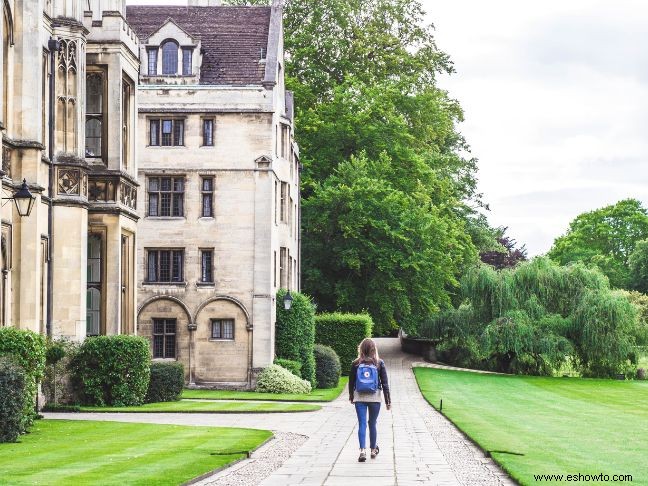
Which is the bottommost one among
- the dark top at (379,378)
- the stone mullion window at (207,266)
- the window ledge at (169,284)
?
the dark top at (379,378)

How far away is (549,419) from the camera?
33031 mm

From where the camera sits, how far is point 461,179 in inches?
2827

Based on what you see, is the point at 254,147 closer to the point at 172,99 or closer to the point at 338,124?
the point at 172,99

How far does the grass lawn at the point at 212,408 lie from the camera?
98.7ft

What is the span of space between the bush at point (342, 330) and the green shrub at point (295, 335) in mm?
6365

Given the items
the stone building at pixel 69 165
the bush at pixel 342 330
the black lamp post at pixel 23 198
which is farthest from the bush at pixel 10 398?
the bush at pixel 342 330

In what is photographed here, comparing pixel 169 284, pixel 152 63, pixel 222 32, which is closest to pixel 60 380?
pixel 169 284

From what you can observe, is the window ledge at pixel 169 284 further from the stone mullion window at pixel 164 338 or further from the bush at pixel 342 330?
the bush at pixel 342 330

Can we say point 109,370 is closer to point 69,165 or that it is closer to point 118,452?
point 69,165

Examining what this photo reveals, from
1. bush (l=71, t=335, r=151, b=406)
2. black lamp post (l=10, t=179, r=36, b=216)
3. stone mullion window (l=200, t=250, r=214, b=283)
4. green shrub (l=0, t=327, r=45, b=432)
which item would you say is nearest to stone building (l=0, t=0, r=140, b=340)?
bush (l=71, t=335, r=151, b=406)

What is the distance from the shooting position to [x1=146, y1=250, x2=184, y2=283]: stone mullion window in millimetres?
47469

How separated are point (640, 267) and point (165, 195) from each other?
67.8 metres

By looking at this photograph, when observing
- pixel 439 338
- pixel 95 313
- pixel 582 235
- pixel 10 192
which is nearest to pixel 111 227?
pixel 95 313

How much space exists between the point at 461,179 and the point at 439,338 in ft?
34.1
